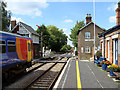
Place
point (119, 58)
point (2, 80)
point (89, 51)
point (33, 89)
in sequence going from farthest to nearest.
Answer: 1. point (89, 51)
2. point (119, 58)
3. point (2, 80)
4. point (33, 89)

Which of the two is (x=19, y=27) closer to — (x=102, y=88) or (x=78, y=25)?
(x=78, y=25)

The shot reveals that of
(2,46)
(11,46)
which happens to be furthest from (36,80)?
(2,46)

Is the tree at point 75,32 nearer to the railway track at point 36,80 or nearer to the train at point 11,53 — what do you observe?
the railway track at point 36,80

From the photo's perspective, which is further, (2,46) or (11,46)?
(11,46)

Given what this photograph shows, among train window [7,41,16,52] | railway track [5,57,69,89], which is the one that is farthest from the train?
railway track [5,57,69,89]

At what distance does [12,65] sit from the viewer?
29.5ft

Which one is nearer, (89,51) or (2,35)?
(2,35)

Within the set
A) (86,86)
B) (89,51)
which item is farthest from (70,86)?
(89,51)

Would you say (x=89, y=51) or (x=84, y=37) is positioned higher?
(x=84, y=37)

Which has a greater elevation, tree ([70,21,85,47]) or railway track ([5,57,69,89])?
tree ([70,21,85,47])

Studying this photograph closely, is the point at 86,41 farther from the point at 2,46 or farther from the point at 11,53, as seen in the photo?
the point at 2,46

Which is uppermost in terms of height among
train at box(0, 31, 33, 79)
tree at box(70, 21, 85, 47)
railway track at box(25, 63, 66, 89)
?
tree at box(70, 21, 85, 47)

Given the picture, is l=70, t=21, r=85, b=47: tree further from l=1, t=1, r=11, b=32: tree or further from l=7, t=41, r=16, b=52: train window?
l=7, t=41, r=16, b=52: train window

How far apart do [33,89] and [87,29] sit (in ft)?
71.2
